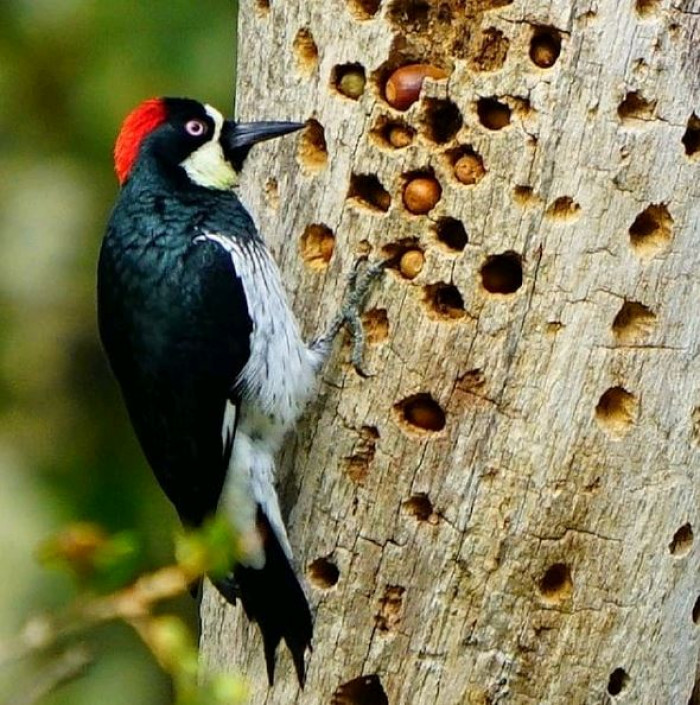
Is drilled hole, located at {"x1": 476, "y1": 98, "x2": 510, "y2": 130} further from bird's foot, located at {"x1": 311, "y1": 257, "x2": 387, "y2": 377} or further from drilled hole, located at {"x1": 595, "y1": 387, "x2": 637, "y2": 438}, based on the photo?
drilled hole, located at {"x1": 595, "y1": 387, "x2": 637, "y2": 438}

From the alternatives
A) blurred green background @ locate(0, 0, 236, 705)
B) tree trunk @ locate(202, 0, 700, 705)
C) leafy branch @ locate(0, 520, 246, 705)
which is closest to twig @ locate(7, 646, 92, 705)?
leafy branch @ locate(0, 520, 246, 705)

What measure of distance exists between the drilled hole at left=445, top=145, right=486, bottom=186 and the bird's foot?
219mm

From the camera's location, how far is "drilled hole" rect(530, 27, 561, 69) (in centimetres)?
308

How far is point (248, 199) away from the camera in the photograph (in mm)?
3621

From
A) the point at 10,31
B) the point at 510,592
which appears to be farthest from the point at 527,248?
the point at 10,31

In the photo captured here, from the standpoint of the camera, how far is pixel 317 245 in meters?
3.38

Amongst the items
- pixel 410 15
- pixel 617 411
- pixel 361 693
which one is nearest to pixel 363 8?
pixel 410 15

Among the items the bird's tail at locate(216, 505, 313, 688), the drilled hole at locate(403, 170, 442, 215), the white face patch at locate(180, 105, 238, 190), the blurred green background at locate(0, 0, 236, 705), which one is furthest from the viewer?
the blurred green background at locate(0, 0, 236, 705)

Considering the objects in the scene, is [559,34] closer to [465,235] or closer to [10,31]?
[465,235]

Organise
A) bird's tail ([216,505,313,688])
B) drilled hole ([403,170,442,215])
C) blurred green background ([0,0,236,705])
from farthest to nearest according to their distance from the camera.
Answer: blurred green background ([0,0,236,705]) < bird's tail ([216,505,313,688]) < drilled hole ([403,170,442,215])

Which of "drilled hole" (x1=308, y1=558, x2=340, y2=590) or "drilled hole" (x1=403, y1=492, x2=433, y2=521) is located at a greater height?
"drilled hole" (x1=403, y1=492, x2=433, y2=521)

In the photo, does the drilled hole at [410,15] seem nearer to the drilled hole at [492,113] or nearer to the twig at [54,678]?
the drilled hole at [492,113]

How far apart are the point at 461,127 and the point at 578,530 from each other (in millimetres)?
753

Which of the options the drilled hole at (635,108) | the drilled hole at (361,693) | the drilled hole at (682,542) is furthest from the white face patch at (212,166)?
the drilled hole at (682,542)
